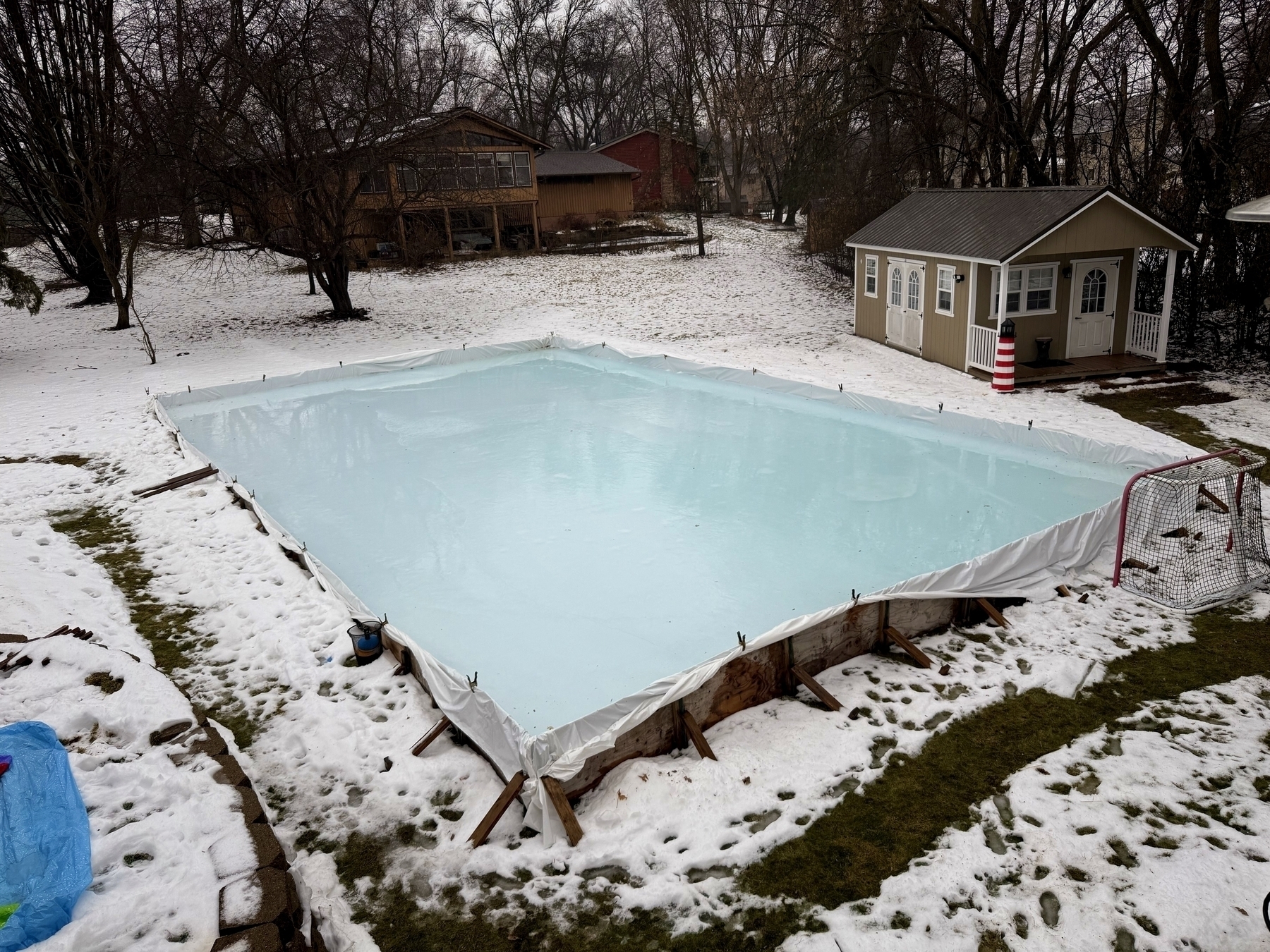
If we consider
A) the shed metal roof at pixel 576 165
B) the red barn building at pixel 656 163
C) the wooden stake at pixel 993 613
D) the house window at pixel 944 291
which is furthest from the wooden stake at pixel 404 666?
the red barn building at pixel 656 163

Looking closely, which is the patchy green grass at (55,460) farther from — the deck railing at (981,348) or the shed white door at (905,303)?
the shed white door at (905,303)

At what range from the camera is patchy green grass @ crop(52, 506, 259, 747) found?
20.5 feet

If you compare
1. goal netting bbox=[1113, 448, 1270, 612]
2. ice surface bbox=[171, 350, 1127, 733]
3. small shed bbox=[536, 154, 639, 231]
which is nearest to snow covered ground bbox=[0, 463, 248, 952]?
ice surface bbox=[171, 350, 1127, 733]

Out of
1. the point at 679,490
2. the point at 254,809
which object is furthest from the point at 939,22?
the point at 254,809

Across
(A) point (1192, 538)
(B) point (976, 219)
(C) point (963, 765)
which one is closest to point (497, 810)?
(C) point (963, 765)

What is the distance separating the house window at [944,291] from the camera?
15039mm

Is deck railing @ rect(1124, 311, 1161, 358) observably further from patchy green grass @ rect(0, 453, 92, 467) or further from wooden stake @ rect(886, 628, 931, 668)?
patchy green grass @ rect(0, 453, 92, 467)

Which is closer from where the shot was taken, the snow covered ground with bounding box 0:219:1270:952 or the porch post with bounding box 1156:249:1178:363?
the snow covered ground with bounding box 0:219:1270:952

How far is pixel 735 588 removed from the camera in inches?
328

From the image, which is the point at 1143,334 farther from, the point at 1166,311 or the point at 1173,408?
the point at 1173,408

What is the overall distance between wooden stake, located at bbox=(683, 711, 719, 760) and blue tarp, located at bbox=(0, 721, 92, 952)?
327 cm

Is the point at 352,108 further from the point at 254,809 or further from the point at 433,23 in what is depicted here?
the point at 433,23

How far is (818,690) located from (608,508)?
461cm

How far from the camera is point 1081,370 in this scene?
1409 centimetres
